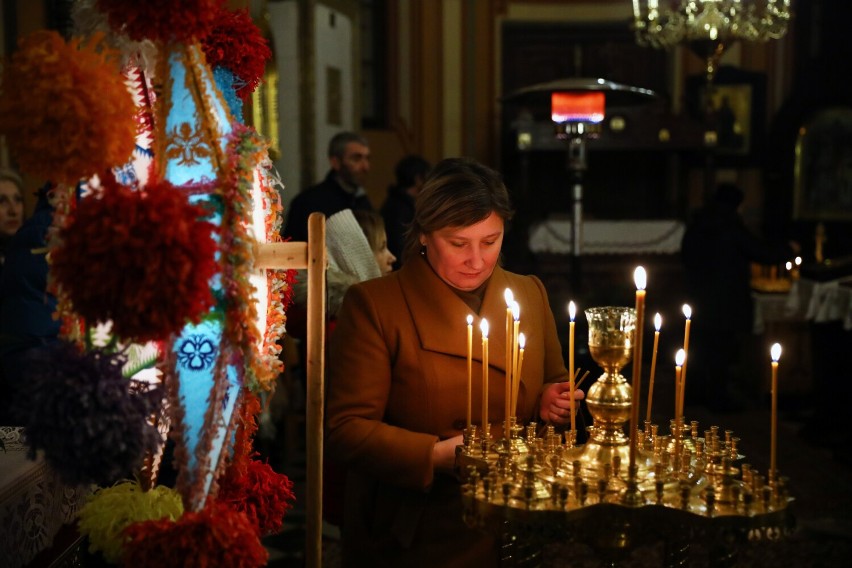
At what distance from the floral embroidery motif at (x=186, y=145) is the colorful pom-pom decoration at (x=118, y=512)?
615mm

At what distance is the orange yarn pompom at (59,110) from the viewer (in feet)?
4.83

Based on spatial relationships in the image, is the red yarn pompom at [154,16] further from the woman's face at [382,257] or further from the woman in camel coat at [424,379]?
the woman's face at [382,257]

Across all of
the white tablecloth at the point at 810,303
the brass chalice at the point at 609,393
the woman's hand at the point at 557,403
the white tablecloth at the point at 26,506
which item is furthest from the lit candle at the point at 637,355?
the white tablecloth at the point at 810,303

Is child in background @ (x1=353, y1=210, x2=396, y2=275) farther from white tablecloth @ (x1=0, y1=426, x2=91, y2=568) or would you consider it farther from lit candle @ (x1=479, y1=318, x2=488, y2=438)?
lit candle @ (x1=479, y1=318, x2=488, y2=438)

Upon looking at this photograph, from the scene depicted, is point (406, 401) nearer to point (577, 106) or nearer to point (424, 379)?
point (424, 379)

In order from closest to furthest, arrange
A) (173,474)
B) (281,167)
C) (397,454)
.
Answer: (397,454) < (173,474) < (281,167)

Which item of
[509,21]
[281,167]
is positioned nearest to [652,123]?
[509,21]

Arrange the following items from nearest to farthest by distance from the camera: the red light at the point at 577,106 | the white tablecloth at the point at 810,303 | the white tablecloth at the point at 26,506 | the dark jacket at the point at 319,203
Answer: the white tablecloth at the point at 26,506 → the red light at the point at 577,106 → the dark jacket at the point at 319,203 → the white tablecloth at the point at 810,303

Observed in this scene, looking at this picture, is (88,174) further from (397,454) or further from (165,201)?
(397,454)

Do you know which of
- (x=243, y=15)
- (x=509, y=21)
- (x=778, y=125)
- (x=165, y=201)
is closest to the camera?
(x=165, y=201)

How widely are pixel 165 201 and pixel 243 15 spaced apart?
1.94 feet

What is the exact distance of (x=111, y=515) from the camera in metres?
1.75

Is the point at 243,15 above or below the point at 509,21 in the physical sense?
below

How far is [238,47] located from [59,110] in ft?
1.60
